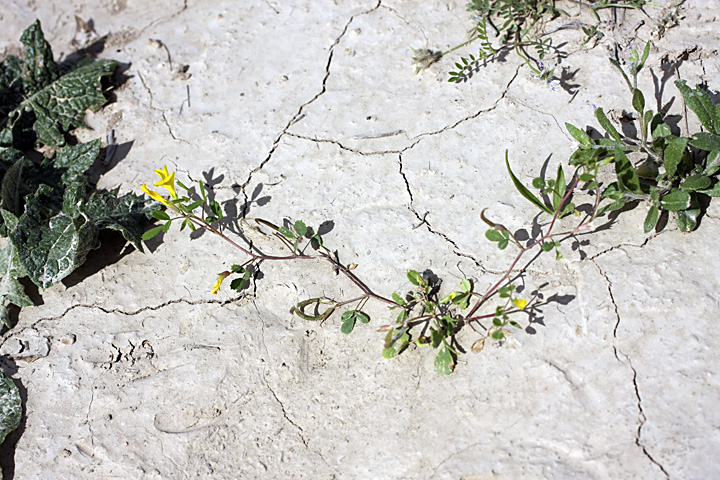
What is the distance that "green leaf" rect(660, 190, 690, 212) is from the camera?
2.13 meters

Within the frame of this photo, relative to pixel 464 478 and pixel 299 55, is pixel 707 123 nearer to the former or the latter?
pixel 464 478

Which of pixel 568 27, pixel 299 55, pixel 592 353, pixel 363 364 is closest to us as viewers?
pixel 592 353

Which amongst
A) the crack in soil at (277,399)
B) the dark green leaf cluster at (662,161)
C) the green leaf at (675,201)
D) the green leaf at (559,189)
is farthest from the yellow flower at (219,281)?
the green leaf at (675,201)

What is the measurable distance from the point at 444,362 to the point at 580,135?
114cm

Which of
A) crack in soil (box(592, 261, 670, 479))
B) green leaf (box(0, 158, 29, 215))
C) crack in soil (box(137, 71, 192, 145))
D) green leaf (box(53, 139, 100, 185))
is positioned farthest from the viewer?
crack in soil (box(137, 71, 192, 145))

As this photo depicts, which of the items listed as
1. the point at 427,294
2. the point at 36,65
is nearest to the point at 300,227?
the point at 427,294

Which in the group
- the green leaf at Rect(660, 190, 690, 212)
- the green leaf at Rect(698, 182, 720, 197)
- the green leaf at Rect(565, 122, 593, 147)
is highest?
the green leaf at Rect(565, 122, 593, 147)

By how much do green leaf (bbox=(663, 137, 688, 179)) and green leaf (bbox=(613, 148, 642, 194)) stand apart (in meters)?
0.13

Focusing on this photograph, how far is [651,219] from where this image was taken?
2145mm

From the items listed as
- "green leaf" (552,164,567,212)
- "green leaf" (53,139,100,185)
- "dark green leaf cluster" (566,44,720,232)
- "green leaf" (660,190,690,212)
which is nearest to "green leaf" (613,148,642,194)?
"dark green leaf cluster" (566,44,720,232)

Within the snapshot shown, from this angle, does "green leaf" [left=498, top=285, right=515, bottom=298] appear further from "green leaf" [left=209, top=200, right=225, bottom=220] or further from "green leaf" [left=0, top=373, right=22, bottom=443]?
"green leaf" [left=0, top=373, right=22, bottom=443]

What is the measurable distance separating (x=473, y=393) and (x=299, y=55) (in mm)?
2078

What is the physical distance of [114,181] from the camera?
286 centimetres

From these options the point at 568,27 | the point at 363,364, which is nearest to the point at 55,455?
the point at 363,364
